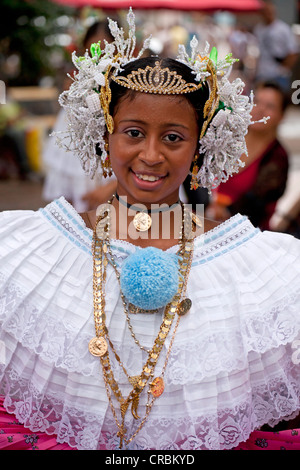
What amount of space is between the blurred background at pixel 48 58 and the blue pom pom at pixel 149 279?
2473mm

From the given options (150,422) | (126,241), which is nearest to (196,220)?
(126,241)

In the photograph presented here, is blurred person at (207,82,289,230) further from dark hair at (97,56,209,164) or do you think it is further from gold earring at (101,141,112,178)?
dark hair at (97,56,209,164)

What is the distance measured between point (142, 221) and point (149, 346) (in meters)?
0.42

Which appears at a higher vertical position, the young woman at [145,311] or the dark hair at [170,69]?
the dark hair at [170,69]

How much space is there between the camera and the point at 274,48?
9500mm

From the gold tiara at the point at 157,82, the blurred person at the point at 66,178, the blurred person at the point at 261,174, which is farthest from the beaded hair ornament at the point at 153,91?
the blurred person at the point at 261,174

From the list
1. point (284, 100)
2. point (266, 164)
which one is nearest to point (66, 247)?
point (266, 164)

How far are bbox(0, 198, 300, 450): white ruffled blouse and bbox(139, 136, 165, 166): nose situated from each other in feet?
1.12

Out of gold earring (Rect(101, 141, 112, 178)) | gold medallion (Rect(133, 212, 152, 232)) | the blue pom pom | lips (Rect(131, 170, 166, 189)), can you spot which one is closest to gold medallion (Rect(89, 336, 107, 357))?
the blue pom pom

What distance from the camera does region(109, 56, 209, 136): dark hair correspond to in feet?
6.32

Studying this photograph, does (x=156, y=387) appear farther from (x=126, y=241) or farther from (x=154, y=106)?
(x=154, y=106)

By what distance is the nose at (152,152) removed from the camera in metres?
1.87

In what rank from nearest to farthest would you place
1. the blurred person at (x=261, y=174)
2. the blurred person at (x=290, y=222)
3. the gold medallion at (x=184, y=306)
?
the gold medallion at (x=184, y=306)
the blurred person at (x=261, y=174)
the blurred person at (x=290, y=222)

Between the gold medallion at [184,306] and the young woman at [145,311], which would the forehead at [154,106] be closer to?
the young woman at [145,311]
